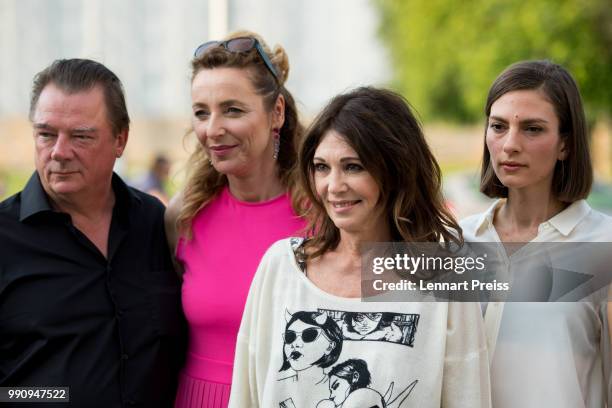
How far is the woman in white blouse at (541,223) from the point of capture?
303 centimetres

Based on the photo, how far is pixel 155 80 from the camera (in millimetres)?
40062

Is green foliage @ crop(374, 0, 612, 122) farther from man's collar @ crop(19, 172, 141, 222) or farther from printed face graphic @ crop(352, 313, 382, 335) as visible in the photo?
printed face graphic @ crop(352, 313, 382, 335)

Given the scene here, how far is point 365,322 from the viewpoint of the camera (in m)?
2.76

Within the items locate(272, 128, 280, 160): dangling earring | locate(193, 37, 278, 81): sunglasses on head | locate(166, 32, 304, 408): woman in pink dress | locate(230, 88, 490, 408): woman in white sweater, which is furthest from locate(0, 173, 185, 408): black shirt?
locate(193, 37, 278, 81): sunglasses on head

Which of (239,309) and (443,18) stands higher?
(443,18)

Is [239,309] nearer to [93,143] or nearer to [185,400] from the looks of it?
[185,400]

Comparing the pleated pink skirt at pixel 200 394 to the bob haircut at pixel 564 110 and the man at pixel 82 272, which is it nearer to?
the man at pixel 82 272

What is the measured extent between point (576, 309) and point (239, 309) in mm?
1316

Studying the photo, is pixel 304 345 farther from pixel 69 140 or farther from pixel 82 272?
pixel 69 140

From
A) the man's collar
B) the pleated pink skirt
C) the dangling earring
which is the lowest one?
the pleated pink skirt

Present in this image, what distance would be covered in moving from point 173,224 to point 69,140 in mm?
707

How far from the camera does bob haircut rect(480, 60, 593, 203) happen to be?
10.4 feet

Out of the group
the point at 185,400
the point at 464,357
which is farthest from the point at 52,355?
the point at 464,357

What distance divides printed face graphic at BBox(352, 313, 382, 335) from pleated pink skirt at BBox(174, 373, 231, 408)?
842mm
